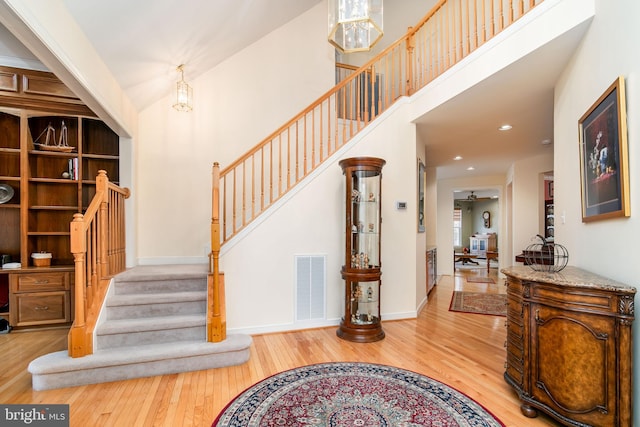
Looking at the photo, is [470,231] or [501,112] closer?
[501,112]

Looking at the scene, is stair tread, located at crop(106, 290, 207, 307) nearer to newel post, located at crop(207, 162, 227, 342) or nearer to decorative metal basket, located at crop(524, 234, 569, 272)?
newel post, located at crop(207, 162, 227, 342)

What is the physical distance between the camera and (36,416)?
2080 millimetres

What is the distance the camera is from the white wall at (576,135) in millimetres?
1784

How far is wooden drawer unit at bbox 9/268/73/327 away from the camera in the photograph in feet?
12.2

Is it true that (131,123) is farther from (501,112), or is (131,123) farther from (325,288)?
(501,112)

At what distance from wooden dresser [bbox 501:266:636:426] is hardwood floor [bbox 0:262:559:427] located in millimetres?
268

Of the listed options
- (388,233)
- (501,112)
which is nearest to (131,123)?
(388,233)

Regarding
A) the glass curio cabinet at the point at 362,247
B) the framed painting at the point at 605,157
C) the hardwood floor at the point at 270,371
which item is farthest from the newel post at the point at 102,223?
the framed painting at the point at 605,157

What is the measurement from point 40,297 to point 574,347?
5.26m

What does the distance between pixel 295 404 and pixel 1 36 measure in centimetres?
436

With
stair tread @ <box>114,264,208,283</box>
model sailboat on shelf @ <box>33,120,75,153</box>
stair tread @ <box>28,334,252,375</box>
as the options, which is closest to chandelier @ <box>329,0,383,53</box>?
stair tread @ <box>114,264,208,283</box>

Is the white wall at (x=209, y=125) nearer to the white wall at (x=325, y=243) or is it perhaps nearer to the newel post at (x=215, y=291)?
the white wall at (x=325, y=243)

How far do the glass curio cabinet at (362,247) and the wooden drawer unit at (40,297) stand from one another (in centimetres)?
341

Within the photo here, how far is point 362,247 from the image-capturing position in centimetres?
378
